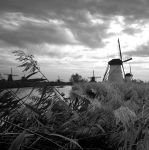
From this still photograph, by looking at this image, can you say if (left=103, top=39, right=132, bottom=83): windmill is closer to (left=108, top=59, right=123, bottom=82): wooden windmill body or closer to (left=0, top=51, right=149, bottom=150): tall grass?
(left=108, top=59, right=123, bottom=82): wooden windmill body

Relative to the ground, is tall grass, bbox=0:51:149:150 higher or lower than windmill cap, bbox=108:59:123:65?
lower

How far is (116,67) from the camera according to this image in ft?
76.9

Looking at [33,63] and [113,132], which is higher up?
[33,63]

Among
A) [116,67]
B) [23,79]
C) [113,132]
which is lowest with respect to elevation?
[113,132]

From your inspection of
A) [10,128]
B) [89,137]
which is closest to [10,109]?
[10,128]

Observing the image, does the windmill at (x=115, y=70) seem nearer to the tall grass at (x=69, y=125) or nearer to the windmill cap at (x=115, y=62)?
the windmill cap at (x=115, y=62)

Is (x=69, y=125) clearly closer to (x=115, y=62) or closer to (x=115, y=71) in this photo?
(x=115, y=71)

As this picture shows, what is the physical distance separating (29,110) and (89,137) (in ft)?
0.77

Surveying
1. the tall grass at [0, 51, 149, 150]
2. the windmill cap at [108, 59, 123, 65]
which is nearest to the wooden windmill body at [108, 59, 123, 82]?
the windmill cap at [108, 59, 123, 65]

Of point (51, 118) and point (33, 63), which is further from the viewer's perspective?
point (33, 63)

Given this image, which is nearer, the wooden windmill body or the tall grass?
the tall grass

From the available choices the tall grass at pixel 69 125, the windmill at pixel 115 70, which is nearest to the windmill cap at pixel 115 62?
the windmill at pixel 115 70

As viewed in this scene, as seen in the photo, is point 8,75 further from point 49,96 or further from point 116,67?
point 116,67

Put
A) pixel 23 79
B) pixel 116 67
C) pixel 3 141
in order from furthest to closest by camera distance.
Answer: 1. pixel 116 67
2. pixel 23 79
3. pixel 3 141
